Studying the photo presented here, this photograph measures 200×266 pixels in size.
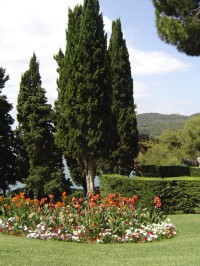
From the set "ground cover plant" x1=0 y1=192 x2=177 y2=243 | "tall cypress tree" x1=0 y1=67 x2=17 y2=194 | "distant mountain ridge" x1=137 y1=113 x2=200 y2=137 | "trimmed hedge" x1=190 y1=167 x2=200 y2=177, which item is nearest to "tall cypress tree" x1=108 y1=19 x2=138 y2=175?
"trimmed hedge" x1=190 y1=167 x2=200 y2=177

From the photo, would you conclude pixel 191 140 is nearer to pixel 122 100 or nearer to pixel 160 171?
pixel 160 171

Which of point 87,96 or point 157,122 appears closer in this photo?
point 87,96

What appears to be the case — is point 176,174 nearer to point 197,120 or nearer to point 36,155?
point 36,155

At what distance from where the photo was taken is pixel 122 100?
20047 millimetres

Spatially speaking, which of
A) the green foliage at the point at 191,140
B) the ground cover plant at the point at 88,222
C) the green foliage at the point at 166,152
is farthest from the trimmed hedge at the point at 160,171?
the green foliage at the point at 191,140

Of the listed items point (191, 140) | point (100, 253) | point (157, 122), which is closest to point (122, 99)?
point (100, 253)

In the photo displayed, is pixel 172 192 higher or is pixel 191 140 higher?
pixel 191 140

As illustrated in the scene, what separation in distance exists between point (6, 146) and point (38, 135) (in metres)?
1.76

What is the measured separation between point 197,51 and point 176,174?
32.5ft

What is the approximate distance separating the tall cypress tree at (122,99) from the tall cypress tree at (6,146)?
5176 millimetres

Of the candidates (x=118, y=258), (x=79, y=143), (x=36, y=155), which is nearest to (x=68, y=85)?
(x=79, y=143)

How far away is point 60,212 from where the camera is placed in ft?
26.5

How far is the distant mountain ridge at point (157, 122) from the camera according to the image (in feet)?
276

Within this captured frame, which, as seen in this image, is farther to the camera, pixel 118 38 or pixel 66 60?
pixel 118 38
